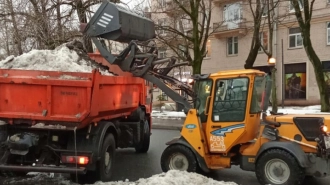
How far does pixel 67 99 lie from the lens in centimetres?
606

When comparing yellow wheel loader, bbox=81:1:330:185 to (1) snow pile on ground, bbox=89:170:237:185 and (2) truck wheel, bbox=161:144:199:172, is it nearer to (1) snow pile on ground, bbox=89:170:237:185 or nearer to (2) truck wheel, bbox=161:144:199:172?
(2) truck wheel, bbox=161:144:199:172

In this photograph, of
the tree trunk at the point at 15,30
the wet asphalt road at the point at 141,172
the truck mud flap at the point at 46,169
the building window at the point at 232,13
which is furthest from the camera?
the building window at the point at 232,13

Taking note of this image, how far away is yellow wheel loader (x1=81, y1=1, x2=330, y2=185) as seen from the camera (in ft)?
21.4

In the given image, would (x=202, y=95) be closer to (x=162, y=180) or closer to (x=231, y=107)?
(x=231, y=107)

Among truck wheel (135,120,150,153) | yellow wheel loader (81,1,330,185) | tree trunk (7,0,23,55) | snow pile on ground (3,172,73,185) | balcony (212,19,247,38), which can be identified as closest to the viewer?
yellow wheel loader (81,1,330,185)

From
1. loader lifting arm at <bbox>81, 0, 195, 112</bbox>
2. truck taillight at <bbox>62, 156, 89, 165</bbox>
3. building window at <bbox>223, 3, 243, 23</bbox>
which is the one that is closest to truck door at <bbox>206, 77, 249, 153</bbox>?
loader lifting arm at <bbox>81, 0, 195, 112</bbox>

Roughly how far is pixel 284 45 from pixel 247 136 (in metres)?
25.4

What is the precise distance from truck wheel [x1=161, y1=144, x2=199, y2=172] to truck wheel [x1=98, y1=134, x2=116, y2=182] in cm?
103

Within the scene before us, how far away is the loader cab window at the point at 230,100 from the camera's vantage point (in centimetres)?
708

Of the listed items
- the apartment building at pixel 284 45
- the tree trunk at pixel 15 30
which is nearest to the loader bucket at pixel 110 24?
the tree trunk at pixel 15 30

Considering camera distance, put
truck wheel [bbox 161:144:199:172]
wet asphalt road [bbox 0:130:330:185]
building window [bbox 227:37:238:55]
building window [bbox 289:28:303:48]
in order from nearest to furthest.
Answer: wet asphalt road [bbox 0:130:330:185] → truck wheel [bbox 161:144:199:172] → building window [bbox 289:28:303:48] → building window [bbox 227:37:238:55]

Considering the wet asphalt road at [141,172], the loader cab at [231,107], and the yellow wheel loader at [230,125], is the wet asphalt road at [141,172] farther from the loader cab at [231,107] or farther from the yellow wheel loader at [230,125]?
the loader cab at [231,107]

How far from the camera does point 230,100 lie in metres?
7.20

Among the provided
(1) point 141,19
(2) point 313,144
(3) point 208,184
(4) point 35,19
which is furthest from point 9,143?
(4) point 35,19
